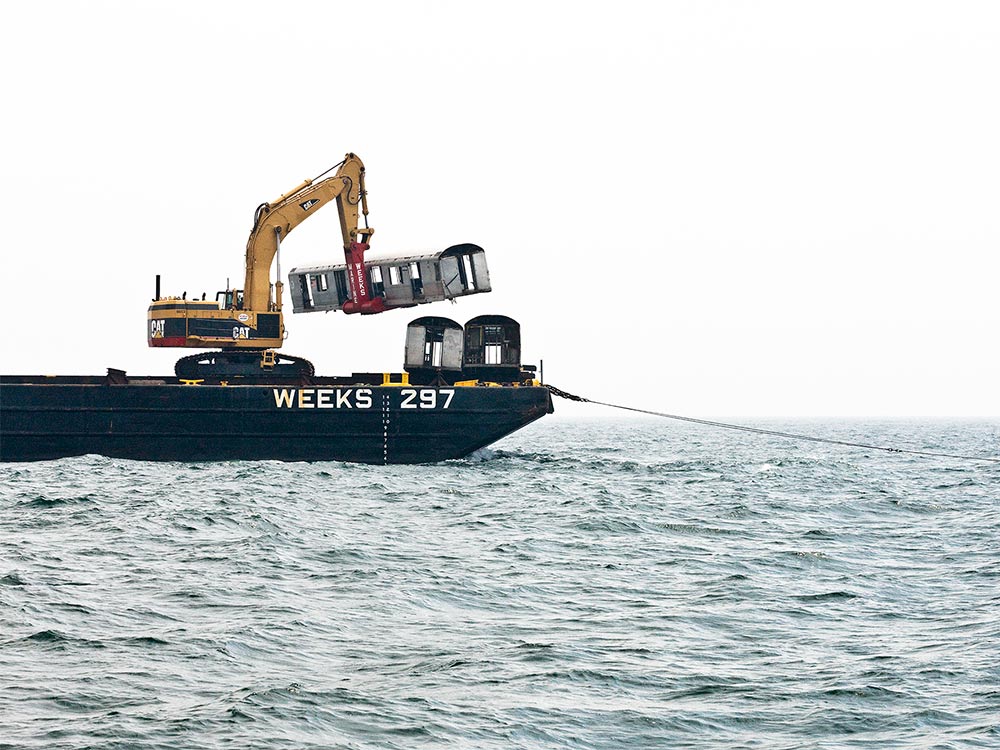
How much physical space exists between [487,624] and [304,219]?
2869cm

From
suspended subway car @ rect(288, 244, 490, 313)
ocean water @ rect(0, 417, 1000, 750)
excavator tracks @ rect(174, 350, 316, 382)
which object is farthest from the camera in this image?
suspended subway car @ rect(288, 244, 490, 313)

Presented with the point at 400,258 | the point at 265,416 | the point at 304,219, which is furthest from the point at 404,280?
the point at 265,416

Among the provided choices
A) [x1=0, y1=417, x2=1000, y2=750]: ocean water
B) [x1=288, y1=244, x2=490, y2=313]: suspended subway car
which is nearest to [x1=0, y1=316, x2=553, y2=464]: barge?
[x1=288, y1=244, x2=490, y2=313]: suspended subway car

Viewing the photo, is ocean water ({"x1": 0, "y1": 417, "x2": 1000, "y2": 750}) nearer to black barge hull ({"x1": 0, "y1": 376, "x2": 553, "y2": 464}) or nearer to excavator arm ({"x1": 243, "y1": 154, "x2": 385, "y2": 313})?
black barge hull ({"x1": 0, "y1": 376, "x2": 553, "y2": 464})

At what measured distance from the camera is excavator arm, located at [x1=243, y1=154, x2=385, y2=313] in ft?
128

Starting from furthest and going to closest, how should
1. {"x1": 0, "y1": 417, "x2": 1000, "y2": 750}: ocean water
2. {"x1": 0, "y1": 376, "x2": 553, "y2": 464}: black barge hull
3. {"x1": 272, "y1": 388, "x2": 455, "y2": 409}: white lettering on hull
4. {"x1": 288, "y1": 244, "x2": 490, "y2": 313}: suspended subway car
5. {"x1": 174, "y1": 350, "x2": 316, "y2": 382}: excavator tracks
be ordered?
{"x1": 288, "y1": 244, "x2": 490, "y2": 313}: suspended subway car
{"x1": 174, "y1": 350, "x2": 316, "y2": 382}: excavator tracks
{"x1": 272, "y1": 388, "x2": 455, "y2": 409}: white lettering on hull
{"x1": 0, "y1": 376, "x2": 553, "y2": 464}: black barge hull
{"x1": 0, "y1": 417, "x2": 1000, "y2": 750}: ocean water

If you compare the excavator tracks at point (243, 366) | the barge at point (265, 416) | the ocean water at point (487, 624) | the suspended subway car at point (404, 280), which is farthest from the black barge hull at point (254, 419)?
the ocean water at point (487, 624)

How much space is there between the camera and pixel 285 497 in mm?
26219

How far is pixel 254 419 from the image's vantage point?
34.8 meters

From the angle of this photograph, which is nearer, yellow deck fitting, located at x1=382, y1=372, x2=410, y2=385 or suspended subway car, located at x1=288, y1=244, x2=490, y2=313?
yellow deck fitting, located at x1=382, y1=372, x2=410, y2=385

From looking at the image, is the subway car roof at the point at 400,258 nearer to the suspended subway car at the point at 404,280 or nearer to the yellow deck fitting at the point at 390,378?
the suspended subway car at the point at 404,280

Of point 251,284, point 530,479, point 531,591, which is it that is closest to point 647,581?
point 531,591

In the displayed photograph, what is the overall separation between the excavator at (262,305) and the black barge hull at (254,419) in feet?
4.96

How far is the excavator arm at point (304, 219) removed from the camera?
39.0m
